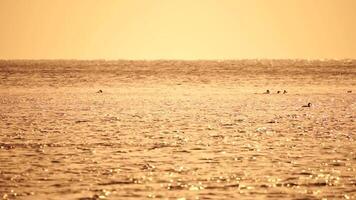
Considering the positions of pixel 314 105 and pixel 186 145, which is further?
pixel 314 105

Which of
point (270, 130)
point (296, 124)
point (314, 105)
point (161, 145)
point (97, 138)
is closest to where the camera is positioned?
point (161, 145)

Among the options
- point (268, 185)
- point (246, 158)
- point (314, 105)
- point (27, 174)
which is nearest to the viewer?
point (268, 185)

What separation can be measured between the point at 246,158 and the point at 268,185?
5.22m

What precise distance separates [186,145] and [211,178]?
798cm

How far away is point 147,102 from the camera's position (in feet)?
198

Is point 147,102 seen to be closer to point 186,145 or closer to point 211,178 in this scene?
point 186,145

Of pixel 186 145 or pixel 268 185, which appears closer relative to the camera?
pixel 268 185

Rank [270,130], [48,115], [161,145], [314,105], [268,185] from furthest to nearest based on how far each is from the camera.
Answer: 1. [314,105]
2. [48,115]
3. [270,130]
4. [161,145]
5. [268,185]

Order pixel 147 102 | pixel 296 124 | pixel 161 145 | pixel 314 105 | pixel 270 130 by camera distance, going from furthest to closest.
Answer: pixel 147 102 < pixel 314 105 < pixel 296 124 < pixel 270 130 < pixel 161 145

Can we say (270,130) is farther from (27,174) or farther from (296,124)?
(27,174)

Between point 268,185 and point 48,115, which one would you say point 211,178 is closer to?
point 268,185

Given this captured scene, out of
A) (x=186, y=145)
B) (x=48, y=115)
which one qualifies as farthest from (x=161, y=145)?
(x=48, y=115)

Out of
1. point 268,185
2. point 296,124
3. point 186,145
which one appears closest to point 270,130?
point 296,124

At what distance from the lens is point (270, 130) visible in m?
36.2
